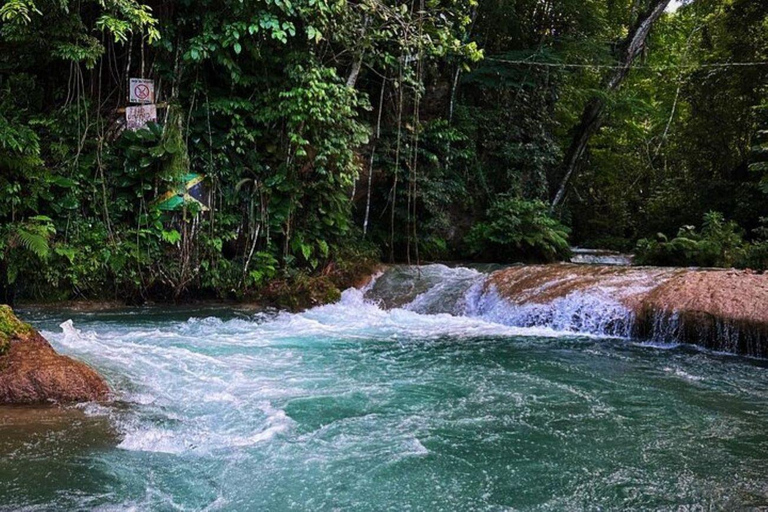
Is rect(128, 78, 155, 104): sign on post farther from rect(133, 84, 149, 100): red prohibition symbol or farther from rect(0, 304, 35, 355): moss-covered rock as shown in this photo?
rect(0, 304, 35, 355): moss-covered rock

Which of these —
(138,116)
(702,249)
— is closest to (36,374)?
(138,116)

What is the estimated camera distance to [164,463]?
3.28 meters

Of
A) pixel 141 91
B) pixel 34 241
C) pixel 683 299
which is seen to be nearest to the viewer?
pixel 683 299

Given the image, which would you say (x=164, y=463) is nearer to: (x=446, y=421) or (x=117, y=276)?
(x=446, y=421)

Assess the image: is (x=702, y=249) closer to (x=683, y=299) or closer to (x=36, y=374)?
(x=683, y=299)

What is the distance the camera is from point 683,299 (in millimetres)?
6926

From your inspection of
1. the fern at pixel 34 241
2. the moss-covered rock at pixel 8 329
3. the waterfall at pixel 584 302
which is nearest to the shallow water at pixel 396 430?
the waterfall at pixel 584 302

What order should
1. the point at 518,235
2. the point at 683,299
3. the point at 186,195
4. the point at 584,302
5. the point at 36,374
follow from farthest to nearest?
the point at 518,235
the point at 186,195
the point at 584,302
the point at 683,299
the point at 36,374

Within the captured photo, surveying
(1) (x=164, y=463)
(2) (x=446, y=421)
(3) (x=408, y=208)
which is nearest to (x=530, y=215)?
(3) (x=408, y=208)

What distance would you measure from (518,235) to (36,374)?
10.3 m

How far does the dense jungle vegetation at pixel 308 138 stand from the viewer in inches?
330

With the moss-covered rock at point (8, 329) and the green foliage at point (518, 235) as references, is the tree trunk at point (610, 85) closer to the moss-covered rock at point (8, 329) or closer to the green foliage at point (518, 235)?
the green foliage at point (518, 235)

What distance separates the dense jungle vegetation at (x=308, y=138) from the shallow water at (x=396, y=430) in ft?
8.47

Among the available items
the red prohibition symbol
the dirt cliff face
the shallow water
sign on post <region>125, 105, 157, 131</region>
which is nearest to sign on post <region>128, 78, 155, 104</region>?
the red prohibition symbol
